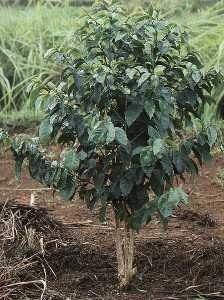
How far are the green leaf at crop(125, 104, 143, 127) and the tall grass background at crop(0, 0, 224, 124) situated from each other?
368 cm

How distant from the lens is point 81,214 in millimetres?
4379

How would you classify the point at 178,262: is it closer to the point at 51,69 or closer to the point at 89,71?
the point at 89,71

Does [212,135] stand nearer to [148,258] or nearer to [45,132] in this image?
[45,132]

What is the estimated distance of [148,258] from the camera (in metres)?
3.46

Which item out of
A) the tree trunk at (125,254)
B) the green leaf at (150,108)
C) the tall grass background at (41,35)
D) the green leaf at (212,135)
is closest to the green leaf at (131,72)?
the green leaf at (150,108)

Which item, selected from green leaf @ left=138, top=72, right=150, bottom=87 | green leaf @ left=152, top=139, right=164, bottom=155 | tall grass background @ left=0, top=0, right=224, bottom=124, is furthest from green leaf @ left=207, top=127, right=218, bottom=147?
tall grass background @ left=0, top=0, right=224, bottom=124

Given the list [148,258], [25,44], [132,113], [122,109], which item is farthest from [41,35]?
[132,113]

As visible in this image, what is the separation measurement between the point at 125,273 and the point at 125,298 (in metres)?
0.12

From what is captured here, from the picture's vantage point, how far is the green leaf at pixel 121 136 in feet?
8.87

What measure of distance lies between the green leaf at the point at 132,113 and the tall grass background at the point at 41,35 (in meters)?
3.68

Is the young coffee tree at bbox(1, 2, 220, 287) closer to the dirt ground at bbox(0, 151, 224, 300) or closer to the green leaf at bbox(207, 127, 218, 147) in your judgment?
the green leaf at bbox(207, 127, 218, 147)

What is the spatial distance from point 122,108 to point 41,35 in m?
4.83

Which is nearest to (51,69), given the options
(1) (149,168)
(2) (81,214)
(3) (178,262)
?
(2) (81,214)

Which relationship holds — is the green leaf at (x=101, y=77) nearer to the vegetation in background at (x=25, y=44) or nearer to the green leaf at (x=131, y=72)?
the green leaf at (x=131, y=72)
